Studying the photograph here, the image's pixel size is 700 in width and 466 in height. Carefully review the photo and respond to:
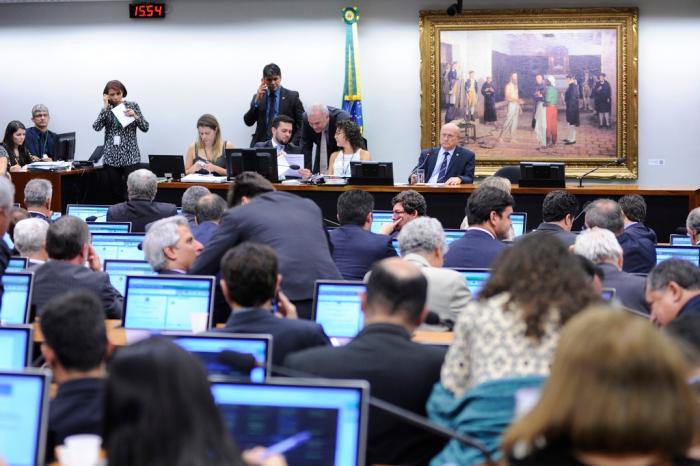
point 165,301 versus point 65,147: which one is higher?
point 65,147

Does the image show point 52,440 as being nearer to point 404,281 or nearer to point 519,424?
point 404,281

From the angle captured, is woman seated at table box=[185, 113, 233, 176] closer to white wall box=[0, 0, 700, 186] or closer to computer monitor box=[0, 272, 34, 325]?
white wall box=[0, 0, 700, 186]

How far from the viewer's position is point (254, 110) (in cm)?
1325

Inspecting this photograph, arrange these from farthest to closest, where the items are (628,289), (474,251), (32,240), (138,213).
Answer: (138,213)
(474,251)
(32,240)
(628,289)

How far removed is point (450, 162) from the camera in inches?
442

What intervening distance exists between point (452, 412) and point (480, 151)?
10.9m

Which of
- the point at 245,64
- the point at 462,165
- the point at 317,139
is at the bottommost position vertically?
the point at 462,165

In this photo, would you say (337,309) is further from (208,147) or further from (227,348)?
(208,147)

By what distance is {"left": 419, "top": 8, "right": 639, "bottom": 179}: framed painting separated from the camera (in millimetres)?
13273

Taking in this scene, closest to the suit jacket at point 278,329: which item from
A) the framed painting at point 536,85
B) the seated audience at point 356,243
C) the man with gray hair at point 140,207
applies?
the seated audience at point 356,243

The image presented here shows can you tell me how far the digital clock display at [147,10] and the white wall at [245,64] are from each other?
0.42 feet

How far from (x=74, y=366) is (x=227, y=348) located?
58 cm

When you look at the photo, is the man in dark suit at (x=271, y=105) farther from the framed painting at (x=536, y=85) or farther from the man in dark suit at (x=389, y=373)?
the man in dark suit at (x=389, y=373)

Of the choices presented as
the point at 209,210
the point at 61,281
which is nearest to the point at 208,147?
the point at 209,210
